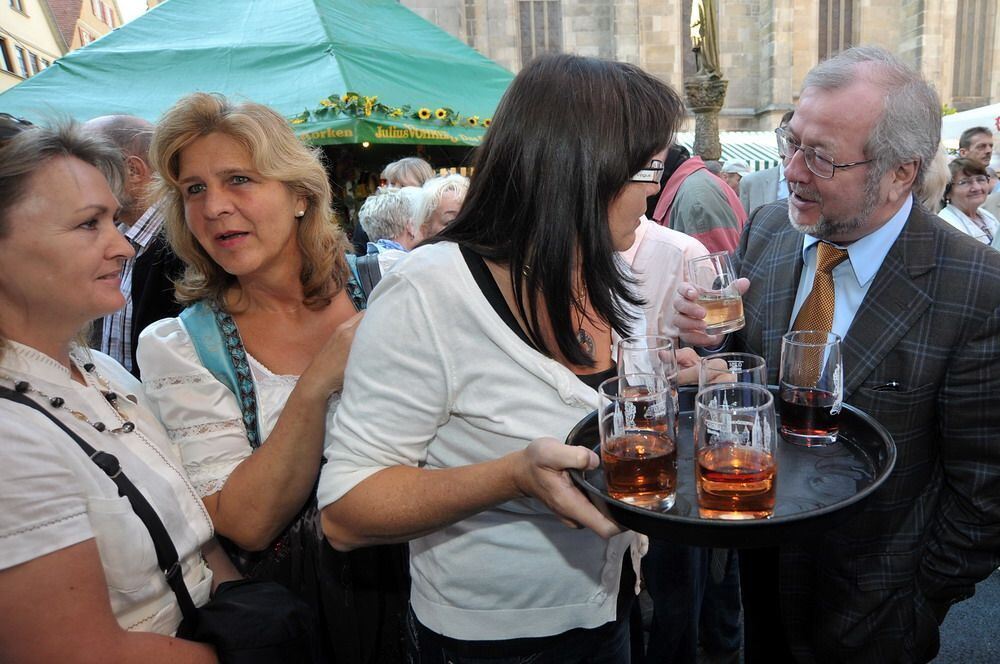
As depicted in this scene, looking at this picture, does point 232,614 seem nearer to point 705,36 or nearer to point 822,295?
point 822,295

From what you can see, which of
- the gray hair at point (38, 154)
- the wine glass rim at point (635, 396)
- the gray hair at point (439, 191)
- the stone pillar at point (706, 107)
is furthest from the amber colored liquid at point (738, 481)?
the stone pillar at point (706, 107)

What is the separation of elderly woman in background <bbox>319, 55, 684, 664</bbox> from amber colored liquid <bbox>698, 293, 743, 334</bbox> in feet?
1.91

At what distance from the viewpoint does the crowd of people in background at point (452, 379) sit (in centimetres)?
129

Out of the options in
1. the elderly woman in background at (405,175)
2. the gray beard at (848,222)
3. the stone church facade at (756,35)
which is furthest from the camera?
the stone church facade at (756,35)

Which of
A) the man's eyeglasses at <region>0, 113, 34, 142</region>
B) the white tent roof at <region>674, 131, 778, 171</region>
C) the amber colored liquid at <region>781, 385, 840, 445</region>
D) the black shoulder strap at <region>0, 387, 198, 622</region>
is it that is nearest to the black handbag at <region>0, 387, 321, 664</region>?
the black shoulder strap at <region>0, 387, 198, 622</region>

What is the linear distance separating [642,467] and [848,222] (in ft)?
4.37

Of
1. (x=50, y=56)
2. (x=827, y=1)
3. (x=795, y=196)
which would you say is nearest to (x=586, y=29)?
(x=827, y=1)

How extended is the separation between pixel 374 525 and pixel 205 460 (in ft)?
2.30

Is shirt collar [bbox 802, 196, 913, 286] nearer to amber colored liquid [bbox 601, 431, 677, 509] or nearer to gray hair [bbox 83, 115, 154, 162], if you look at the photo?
amber colored liquid [bbox 601, 431, 677, 509]

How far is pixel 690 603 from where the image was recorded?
2.80m

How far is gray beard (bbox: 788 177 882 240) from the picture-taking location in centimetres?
195

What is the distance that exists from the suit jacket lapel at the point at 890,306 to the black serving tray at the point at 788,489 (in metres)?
0.45

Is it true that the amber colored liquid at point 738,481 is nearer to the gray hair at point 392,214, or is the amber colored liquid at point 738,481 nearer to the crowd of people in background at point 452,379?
the crowd of people in background at point 452,379

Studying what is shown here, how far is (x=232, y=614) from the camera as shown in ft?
4.95
